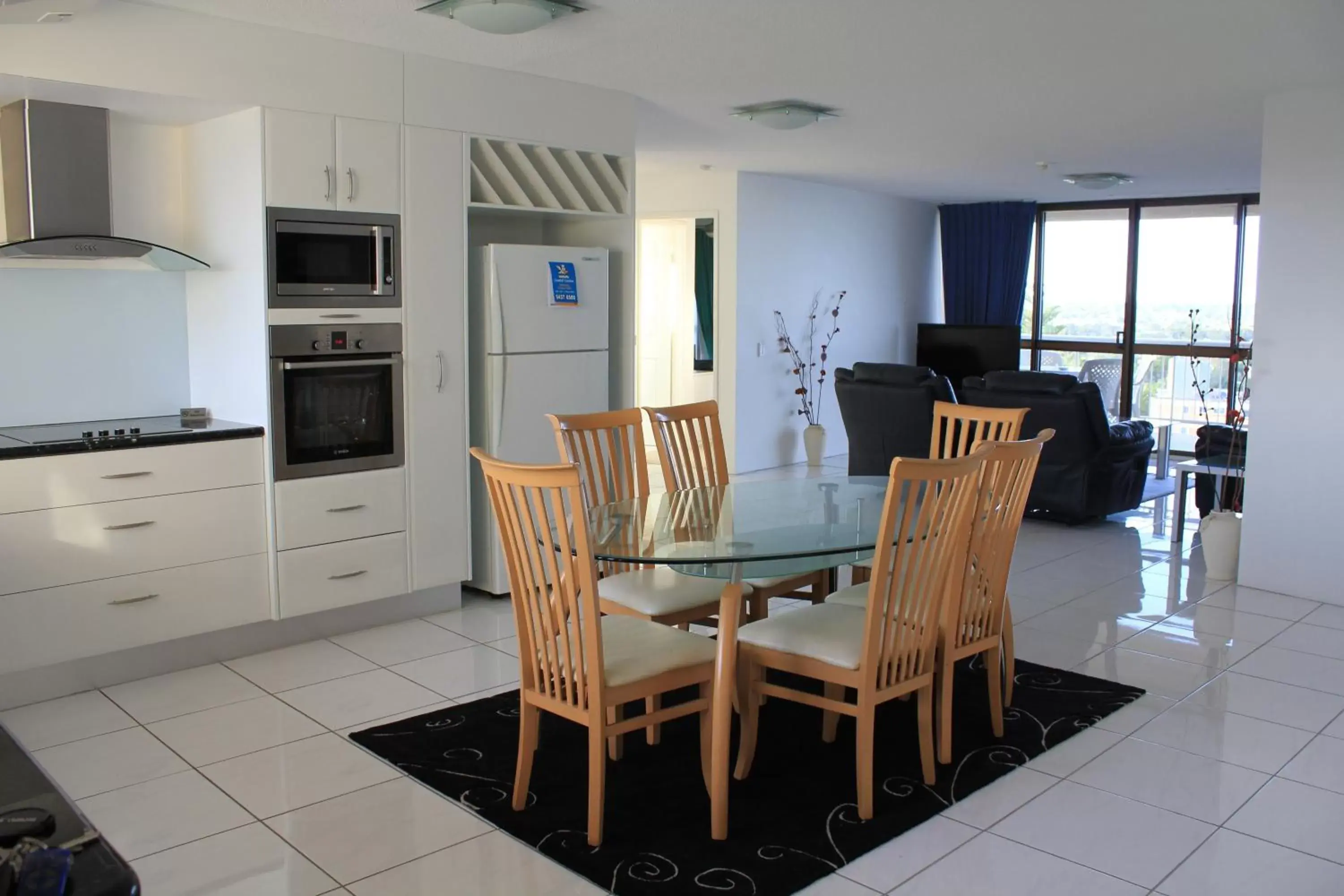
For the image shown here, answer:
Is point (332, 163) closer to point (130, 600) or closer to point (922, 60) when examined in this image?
point (130, 600)

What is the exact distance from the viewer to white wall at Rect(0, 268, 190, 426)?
412 centimetres

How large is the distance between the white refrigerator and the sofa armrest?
130 inches

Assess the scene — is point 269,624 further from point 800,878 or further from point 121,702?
point 800,878

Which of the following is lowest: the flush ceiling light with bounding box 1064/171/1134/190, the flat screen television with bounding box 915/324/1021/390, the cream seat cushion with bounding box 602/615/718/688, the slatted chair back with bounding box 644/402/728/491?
the cream seat cushion with bounding box 602/615/718/688

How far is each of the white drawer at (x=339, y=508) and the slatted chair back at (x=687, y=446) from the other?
1.21m

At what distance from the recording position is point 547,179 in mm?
5129

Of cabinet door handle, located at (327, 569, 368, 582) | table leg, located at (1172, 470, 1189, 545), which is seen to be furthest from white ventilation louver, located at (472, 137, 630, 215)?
table leg, located at (1172, 470, 1189, 545)

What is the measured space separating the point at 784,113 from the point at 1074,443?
260 centimetres

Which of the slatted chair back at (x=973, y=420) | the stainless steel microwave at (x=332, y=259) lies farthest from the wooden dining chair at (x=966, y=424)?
the stainless steel microwave at (x=332, y=259)

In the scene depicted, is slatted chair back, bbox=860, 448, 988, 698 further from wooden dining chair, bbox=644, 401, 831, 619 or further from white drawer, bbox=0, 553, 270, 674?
white drawer, bbox=0, 553, 270, 674

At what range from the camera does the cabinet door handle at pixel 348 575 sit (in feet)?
14.5

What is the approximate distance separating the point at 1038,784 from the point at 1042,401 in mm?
3612

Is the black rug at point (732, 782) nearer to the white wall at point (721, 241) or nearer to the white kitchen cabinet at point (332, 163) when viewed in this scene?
the white kitchen cabinet at point (332, 163)

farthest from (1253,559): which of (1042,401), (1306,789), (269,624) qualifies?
(269,624)
